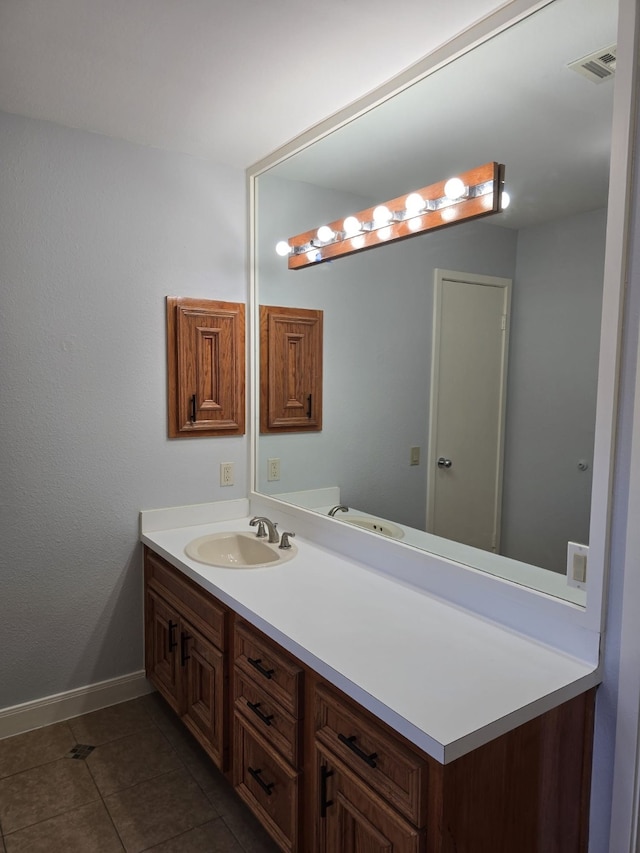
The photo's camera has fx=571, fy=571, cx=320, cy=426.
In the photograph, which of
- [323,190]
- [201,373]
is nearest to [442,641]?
[201,373]

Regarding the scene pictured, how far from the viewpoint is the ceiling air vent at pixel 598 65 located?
1.34m

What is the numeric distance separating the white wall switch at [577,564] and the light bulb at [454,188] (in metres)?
1.06

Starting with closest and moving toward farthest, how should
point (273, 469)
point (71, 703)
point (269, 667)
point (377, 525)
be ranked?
point (269, 667) < point (377, 525) < point (71, 703) < point (273, 469)

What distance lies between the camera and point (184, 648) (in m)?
2.20

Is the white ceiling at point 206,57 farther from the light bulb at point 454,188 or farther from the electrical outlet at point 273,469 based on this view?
the electrical outlet at point 273,469

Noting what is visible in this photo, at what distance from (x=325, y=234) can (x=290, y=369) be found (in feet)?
2.08

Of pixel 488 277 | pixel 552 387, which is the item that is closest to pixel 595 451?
pixel 552 387

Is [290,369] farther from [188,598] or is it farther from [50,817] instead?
[50,817]

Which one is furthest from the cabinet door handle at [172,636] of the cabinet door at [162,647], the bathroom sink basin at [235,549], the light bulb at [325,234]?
the light bulb at [325,234]

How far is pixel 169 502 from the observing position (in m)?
2.62

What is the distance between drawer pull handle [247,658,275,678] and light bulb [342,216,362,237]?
1.53m

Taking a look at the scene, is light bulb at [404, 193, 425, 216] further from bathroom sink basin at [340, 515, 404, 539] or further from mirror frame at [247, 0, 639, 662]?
bathroom sink basin at [340, 515, 404, 539]

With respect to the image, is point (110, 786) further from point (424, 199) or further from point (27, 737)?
point (424, 199)

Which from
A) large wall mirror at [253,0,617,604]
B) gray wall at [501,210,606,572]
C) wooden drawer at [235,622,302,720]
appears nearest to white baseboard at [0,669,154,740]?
wooden drawer at [235,622,302,720]
